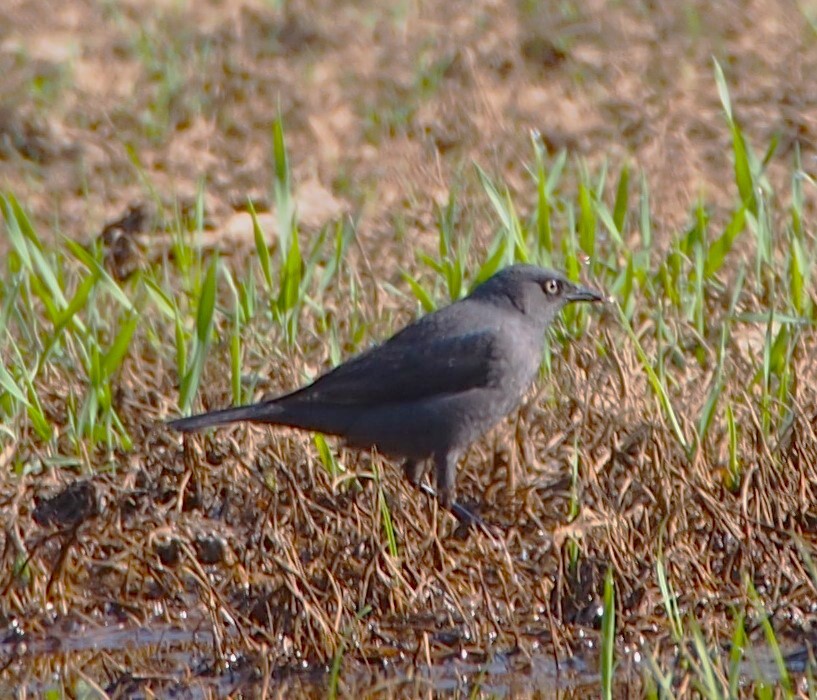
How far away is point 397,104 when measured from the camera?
32.4 ft

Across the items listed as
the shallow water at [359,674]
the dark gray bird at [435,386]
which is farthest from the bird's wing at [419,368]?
the shallow water at [359,674]

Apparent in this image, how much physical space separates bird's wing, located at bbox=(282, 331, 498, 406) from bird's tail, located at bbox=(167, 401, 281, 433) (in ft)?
0.93

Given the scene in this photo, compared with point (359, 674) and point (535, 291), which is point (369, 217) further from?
point (359, 674)

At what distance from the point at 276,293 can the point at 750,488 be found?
2126 millimetres

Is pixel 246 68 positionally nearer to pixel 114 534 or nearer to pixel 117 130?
pixel 117 130

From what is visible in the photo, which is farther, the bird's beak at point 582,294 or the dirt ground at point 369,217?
the bird's beak at point 582,294

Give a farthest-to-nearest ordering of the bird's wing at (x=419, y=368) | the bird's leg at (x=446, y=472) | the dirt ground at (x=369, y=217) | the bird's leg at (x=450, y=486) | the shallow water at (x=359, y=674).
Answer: the bird's wing at (x=419, y=368) < the bird's leg at (x=446, y=472) < the bird's leg at (x=450, y=486) < the dirt ground at (x=369, y=217) < the shallow water at (x=359, y=674)

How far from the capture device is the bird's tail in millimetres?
5480

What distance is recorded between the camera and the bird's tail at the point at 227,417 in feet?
18.0

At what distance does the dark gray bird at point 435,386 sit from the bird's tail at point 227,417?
1cm

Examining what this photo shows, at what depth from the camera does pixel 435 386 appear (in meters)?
5.90

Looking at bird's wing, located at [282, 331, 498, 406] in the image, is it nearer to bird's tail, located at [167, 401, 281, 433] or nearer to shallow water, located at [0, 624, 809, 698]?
bird's tail, located at [167, 401, 281, 433]

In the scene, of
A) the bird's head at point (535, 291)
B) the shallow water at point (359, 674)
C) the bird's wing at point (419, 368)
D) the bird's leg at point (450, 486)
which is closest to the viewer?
the shallow water at point (359, 674)

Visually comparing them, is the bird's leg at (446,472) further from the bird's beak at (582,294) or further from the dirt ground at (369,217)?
the bird's beak at (582,294)
